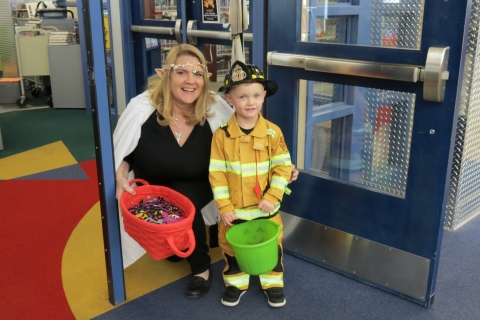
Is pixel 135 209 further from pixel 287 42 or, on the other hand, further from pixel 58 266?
pixel 287 42

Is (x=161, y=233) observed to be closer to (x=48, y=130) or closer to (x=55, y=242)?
(x=55, y=242)

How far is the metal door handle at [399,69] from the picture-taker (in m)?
1.89

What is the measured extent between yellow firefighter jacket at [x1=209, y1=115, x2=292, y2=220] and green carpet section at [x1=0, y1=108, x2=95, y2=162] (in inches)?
95.8

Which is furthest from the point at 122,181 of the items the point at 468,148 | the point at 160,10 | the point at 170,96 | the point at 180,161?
the point at 160,10

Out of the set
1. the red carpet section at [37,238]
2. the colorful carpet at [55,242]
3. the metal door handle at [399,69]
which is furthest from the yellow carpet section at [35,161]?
the metal door handle at [399,69]

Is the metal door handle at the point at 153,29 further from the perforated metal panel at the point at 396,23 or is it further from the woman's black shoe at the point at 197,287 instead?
the woman's black shoe at the point at 197,287

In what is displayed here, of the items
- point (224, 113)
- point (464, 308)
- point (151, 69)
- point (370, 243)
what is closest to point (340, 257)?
point (370, 243)

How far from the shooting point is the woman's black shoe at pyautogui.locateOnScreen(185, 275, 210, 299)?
2301 millimetres

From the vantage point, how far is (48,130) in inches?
206

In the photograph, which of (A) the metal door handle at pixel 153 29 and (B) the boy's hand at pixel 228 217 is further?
(A) the metal door handle at pixel 153 29

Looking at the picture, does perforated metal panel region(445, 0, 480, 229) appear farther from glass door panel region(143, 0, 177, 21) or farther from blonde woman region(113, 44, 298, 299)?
glass door panel region(143, 0, 177, 21)

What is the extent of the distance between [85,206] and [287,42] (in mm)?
1778

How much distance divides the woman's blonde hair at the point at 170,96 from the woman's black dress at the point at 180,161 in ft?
0.14

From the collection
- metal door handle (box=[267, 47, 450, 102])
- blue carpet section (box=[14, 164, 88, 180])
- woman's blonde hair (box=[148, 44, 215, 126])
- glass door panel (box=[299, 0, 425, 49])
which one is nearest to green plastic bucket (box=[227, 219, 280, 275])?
woman's blonde hair (box=[148, 44, 215, 126])
